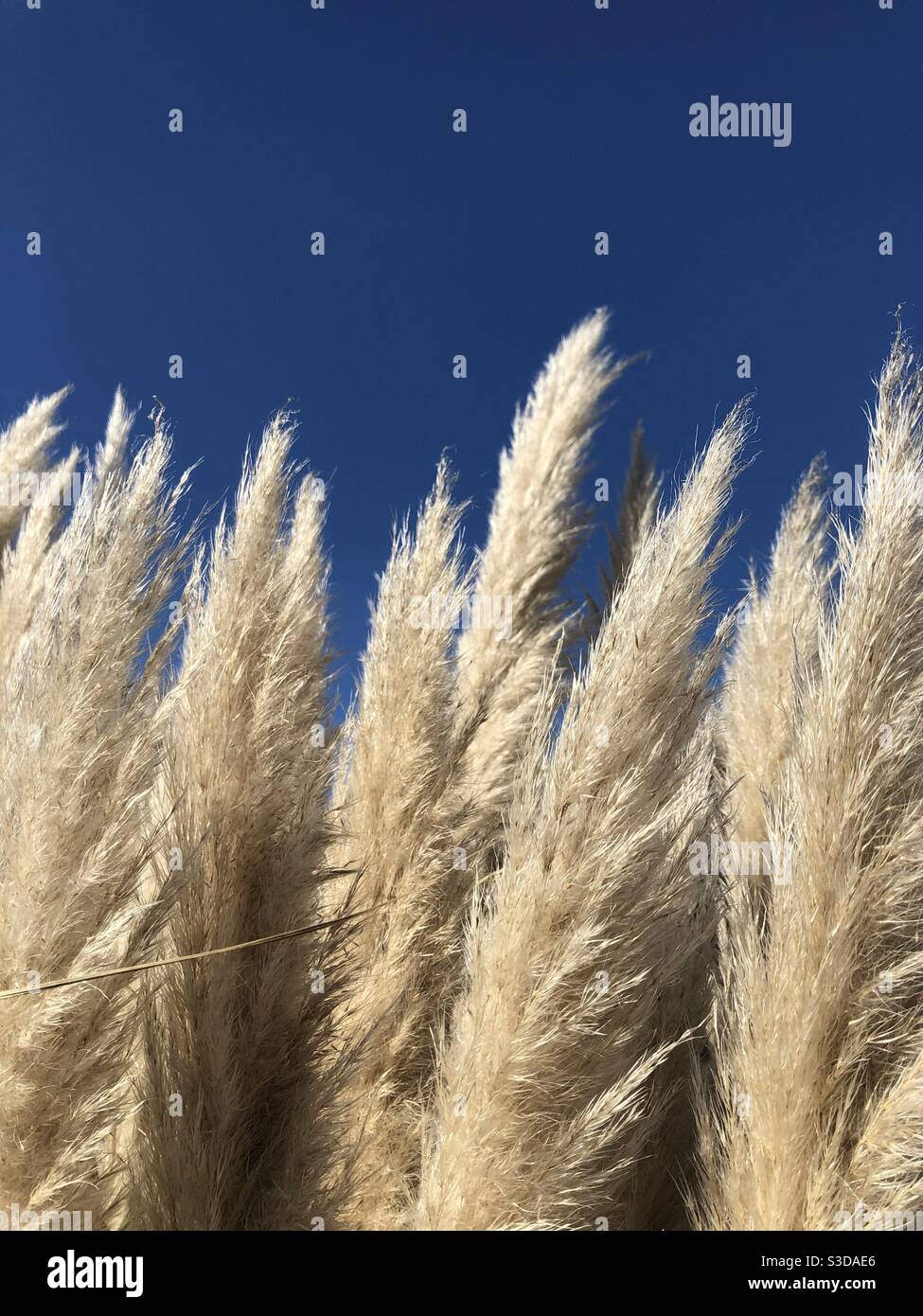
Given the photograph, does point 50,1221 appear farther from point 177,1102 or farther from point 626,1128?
point 626,1128

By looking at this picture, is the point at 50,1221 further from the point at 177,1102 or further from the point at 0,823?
the point at 0,823

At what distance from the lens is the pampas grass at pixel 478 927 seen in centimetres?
117

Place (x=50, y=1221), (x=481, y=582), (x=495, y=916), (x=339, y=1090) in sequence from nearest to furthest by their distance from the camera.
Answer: (x=50, y=1221) < (x=495, y=916) < (x=339, y=1090) < (x=481, y=582)

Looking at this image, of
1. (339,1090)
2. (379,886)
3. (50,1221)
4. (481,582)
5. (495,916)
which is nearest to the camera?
(50,1221)

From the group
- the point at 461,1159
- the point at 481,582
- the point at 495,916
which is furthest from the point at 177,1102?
the point at 481,582

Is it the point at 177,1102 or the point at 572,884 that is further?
the point at 177,1102

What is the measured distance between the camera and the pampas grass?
117 centimetres

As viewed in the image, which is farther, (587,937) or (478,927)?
(478,927)

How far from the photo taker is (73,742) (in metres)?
1.20

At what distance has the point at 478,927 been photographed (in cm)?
135

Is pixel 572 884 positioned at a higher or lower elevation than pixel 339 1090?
higher
